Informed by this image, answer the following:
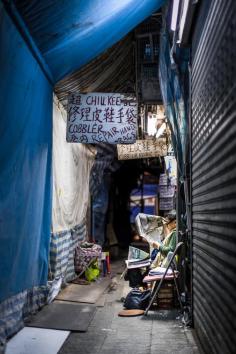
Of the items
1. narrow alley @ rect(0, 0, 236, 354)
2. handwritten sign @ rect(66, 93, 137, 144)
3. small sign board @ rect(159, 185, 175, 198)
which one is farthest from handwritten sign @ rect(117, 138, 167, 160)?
handwritten sign @ rect(66, 93, 137, 144)

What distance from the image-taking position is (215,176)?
454 centimetres

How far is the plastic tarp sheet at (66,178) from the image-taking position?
32.9 feet

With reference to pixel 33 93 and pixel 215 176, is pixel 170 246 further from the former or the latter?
pixel 215 176

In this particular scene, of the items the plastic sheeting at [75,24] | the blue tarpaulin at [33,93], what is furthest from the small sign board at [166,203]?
the plastic sheeting at [75,24]

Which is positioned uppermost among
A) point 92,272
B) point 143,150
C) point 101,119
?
point 143,150

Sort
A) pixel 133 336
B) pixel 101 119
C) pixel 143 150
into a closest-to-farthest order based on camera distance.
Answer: pixel 133 336 < pixel 101 119 < pixel 143 150

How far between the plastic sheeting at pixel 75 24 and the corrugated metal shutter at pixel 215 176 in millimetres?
1532

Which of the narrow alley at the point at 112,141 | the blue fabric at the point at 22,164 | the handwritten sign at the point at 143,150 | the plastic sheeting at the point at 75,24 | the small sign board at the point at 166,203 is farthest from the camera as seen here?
the small sign board at the point at 166,203

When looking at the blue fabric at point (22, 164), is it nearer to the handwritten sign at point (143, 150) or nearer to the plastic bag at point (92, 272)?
→ the plastic bag at point (92, 272)

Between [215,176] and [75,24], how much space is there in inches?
146

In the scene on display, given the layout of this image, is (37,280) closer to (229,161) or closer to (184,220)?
(184,220)

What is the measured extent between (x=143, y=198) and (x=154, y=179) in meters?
2.01

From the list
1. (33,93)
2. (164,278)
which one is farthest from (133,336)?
(33,93)

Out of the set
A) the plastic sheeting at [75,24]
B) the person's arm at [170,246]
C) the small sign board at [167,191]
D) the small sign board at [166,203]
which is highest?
the plastic sheeting at [75,24]
